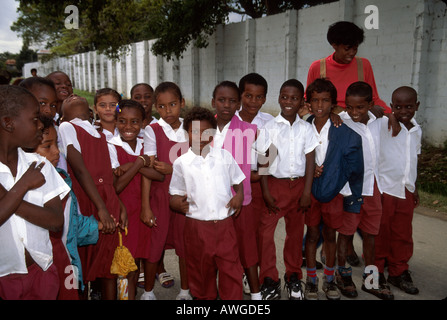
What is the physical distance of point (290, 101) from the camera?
2881mm

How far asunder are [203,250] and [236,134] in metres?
0.90

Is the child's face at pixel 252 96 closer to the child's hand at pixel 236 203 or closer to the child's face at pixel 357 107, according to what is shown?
the child's face at pixel 357 107

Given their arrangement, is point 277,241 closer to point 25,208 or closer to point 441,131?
point 25,208

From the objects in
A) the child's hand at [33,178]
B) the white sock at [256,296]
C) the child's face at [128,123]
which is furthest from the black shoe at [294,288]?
the child's hand at [33,178]

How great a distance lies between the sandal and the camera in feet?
10.4

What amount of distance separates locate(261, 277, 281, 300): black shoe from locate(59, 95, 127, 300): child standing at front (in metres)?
1.13

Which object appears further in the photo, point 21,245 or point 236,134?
point 236,134

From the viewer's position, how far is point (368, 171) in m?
2.98

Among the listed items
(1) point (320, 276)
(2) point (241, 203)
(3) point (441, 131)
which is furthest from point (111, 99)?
(3) point (441, 131)

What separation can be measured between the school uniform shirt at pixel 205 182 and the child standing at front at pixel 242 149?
0.24 m

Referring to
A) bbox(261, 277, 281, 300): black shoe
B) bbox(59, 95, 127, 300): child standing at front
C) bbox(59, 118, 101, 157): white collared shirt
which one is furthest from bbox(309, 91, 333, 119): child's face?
bbox(59, 118, 101, 157): white collared shirt

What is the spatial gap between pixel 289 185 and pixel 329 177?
0.31 m

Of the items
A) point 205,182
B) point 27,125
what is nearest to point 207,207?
point 205,182

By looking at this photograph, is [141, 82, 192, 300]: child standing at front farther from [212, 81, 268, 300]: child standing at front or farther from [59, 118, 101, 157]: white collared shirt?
[59, 118, 101, 157]: white collared shirt
